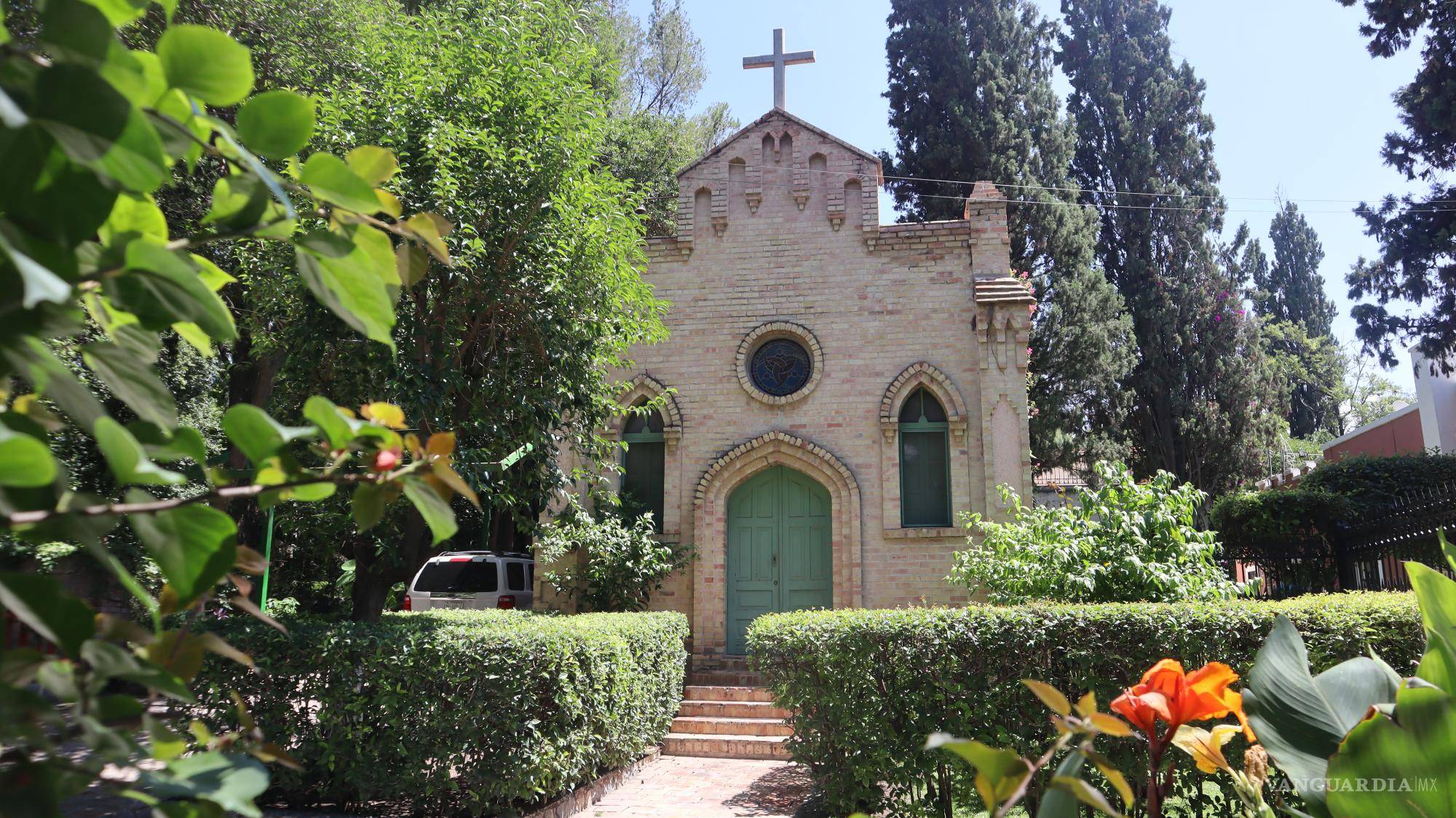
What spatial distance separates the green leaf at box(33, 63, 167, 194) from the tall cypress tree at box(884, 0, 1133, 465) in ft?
69.9

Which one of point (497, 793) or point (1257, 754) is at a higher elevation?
point (1257, 754)

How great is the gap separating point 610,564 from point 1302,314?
39575mm

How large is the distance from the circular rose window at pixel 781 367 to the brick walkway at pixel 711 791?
5380 mm

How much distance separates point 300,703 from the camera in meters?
6.53

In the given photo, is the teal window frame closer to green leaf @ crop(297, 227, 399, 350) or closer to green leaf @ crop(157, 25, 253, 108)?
green leaf @ crop(297, 227, 399, 350)

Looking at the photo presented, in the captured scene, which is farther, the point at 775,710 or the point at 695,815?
the point at 775,710

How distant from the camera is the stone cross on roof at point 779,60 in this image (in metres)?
14.0

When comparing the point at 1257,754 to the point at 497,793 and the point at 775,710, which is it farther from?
the point at 775,710

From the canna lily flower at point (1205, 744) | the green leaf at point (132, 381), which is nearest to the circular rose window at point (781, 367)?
the canna lily flower at point (1205, 744)

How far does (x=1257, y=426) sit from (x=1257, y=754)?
2564cm

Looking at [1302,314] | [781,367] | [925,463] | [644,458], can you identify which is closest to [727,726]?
[644,458]

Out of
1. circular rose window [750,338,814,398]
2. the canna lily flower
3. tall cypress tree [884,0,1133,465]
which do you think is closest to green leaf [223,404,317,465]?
the canna lily flower

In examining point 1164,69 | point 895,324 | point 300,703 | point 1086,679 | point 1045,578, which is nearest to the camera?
point 1086,679

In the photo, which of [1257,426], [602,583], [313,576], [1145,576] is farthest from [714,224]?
[1257,426]
